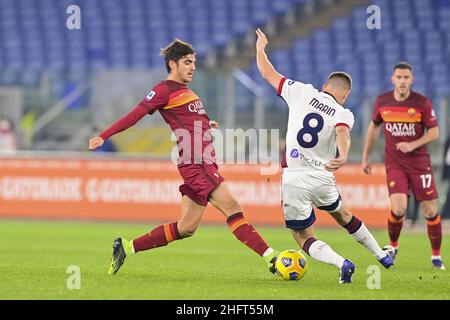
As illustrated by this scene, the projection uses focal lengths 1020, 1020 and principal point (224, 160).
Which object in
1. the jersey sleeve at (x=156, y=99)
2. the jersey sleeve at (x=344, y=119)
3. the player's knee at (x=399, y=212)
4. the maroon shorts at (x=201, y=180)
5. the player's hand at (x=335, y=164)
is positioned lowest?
the player's knee at (x=399, y=212)

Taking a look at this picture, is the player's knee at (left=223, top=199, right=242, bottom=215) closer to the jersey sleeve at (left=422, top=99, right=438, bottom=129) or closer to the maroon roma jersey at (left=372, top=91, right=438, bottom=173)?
the maroon roma jersey at (left=372, top=91, right=438, bottom=173)

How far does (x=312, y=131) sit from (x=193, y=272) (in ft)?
6.59

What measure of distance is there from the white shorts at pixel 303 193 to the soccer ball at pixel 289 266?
32 centimetres

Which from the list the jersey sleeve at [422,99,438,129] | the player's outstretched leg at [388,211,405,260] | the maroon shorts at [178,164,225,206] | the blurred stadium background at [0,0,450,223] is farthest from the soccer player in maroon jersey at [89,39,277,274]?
the blurred stadium background at [0,0,450,223]

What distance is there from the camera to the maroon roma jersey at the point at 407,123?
446 inches

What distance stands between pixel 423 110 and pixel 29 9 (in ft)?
58.0


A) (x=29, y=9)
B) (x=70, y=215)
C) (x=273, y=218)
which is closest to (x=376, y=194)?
(x=273, y=218)

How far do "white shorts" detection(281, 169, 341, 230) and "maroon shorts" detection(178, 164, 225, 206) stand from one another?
0.64 metres

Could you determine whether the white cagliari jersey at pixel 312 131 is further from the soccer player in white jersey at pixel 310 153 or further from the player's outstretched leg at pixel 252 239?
the player's outstretched leg at pixel 252 239

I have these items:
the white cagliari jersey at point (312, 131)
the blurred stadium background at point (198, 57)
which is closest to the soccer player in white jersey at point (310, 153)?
the white cagliari jersey at point (312, 131)

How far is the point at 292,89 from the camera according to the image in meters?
9.27
